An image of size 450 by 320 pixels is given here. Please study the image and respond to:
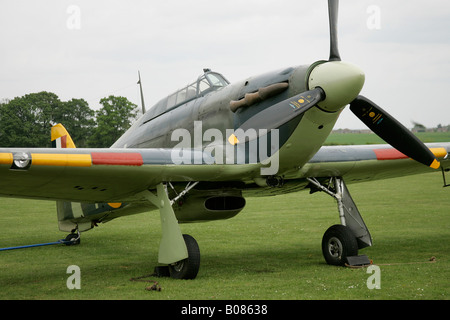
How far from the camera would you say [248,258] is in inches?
367

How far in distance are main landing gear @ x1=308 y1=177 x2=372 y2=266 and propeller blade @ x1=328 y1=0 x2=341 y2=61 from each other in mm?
2720

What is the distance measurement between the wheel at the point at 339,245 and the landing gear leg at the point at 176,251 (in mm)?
2282

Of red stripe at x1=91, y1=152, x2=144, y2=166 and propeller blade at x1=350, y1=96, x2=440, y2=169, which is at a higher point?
propeller blade at x1=350, y1=96, x2=440, y2=169

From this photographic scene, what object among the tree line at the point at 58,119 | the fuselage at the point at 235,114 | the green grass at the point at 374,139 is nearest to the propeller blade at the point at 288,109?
the fuselage at the point at 235,114

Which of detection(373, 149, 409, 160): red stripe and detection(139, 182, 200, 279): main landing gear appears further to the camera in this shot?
→ detection(373, 149, 409, 160): red stripe

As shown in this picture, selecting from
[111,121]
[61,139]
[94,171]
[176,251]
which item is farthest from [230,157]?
[111,121]

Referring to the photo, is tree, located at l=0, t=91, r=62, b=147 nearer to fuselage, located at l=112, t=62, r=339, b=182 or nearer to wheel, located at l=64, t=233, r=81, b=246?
wheel, located at l=64, t=233, r=81, b=246

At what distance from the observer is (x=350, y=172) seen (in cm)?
920

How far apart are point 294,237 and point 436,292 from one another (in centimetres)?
618

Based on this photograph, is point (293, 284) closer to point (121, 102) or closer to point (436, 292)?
point (436, 292)

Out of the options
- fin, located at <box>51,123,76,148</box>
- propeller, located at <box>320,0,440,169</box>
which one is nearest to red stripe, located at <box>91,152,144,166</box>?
propeller, located at <box>320,0,440,169</box>

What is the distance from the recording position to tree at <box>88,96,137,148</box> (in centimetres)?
5872

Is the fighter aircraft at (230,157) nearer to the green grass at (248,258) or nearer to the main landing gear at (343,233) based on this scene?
the main landing gear at (343,233)

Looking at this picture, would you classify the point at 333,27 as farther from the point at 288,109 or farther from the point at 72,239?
the point at 72,239
